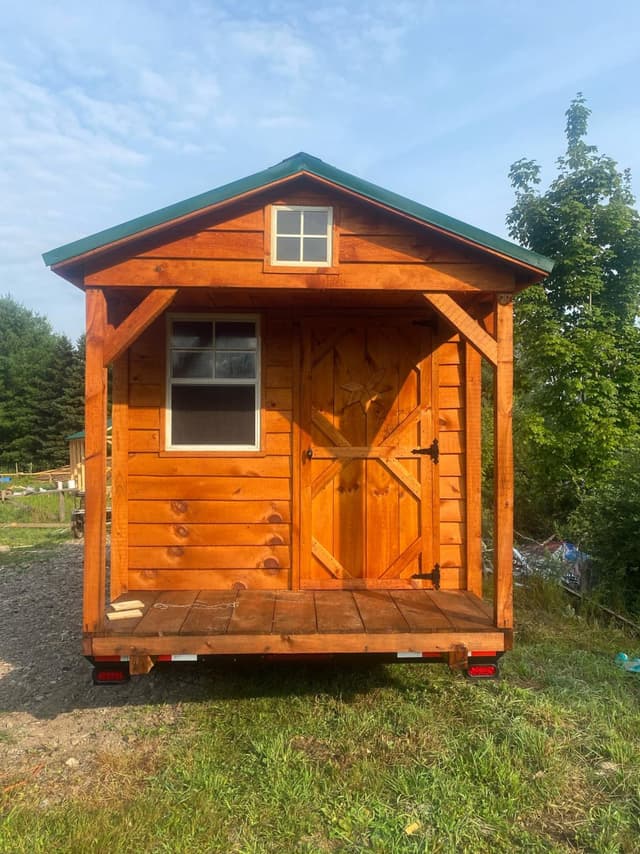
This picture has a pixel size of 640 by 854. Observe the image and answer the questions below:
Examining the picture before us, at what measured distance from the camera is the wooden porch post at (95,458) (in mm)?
3402

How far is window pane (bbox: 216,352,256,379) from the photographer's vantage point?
14.7 ft

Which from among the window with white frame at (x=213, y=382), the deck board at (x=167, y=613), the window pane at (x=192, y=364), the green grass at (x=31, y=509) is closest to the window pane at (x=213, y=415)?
the window with white frame at (x=213, y=382)

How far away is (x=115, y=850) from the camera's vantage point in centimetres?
238

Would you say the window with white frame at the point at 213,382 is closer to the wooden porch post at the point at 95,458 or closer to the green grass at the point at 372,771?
the wooden porch post at the point at 95,458

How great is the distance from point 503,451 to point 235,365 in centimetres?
217

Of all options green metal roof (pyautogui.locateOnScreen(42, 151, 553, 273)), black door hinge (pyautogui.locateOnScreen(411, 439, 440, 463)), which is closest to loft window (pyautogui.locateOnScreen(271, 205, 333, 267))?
green metal roof (pyautogui.locateOnScreen(42, 151, 553, 273))

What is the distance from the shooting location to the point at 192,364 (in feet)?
14.6

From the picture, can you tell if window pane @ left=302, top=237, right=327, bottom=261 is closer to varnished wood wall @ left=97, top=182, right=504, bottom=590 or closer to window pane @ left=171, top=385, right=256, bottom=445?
varnished wood wall @ left=97, top=182, right=504, bottom=590

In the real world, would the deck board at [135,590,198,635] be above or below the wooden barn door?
below

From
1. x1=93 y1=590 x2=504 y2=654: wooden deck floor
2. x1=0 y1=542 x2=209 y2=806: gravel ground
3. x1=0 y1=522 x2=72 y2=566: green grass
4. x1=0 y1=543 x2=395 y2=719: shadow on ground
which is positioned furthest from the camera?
x1=0 y1=522 x2=72 y2=566: green grass

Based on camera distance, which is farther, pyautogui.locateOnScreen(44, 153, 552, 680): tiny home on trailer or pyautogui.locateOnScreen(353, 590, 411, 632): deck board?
pyautogui.locateOnScreen(44, 153, 552, 680): tiny home on trailer

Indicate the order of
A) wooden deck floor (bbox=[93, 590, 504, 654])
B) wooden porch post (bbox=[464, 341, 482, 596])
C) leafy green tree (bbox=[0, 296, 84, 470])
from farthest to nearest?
leafy green tree (bbox=[0, 296, 84, 470]), wooden porch post (bbox=[464, 341, 482, 596]), wooden deck floor (bbox=[93, 590, 504, 654])

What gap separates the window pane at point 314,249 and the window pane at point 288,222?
0.10 meters

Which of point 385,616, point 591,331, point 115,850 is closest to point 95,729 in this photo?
point 115,850
